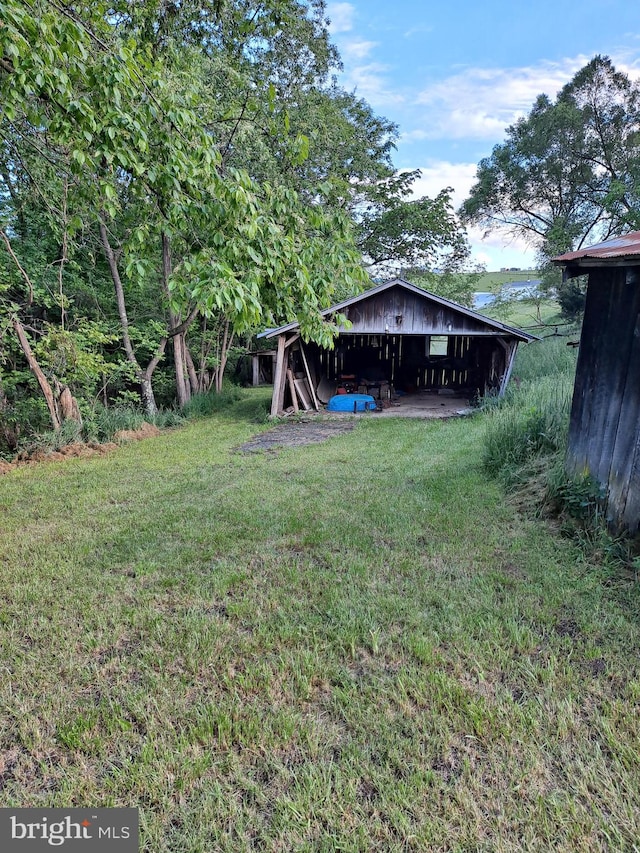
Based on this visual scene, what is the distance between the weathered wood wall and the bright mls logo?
3.59 m

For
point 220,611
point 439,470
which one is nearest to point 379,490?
point 439,470

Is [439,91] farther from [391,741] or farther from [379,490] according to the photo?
[391,741]

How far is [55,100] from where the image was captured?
9.20 ft

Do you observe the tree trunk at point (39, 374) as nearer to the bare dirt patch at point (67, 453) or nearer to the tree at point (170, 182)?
the bare dirt patch at point (67, 453)

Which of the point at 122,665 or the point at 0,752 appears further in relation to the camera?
the point at 122,665

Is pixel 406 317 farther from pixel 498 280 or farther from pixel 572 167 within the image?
pixel 498 280

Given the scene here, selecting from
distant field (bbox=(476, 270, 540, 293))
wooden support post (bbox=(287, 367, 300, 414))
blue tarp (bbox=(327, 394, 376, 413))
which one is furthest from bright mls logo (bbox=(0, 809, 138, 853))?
distant field (bbox=(476, 270, 540, 293))

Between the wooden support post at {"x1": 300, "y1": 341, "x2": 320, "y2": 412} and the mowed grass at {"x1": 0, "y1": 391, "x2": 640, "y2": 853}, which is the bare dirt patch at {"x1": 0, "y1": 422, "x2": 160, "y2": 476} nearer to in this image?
the mowed grass at {"x1": 0, "y1": 391, "x2": 640, "y2": 853}

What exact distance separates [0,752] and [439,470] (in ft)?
16.3

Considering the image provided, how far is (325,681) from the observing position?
7.00ft

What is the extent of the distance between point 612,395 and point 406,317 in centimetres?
780

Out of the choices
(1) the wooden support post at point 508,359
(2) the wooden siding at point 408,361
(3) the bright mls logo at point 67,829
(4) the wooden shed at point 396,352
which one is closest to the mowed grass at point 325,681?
(3) the bright mls logo at point 67,829

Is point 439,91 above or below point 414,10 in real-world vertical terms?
above

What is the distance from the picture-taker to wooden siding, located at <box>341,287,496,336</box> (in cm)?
1080
